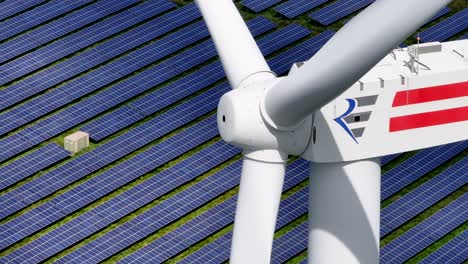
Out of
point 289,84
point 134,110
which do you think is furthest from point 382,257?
point 289,84

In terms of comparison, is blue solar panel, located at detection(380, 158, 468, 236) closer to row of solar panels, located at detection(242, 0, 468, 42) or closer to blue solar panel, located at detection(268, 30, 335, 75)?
blue solar panel, located at detection(268, 30, 335, 75)

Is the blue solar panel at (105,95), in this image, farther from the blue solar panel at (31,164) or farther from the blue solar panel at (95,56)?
the blue solar panel at (95,56)

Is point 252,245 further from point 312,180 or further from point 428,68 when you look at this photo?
point 428,68

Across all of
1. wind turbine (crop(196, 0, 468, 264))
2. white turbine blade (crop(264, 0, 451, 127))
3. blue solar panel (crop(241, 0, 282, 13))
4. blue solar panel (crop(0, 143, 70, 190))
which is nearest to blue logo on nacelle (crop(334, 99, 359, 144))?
wind turbine (crop(196, 0, 468, 264))

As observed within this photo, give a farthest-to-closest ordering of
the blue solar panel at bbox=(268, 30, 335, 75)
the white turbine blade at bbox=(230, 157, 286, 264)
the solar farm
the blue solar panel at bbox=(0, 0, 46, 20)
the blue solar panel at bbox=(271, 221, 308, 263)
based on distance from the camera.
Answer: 1. the blue solar panel at bbox=(0, 0, 46, 20)
2. the blue solar panel at bbox=(268, 30, 335, 75)
3. the solar farm
4. the blue solar panel at bbox=(271, 221, 308, 263)
5. the white turbine blade at bbox=(230, 157, 286, 264)

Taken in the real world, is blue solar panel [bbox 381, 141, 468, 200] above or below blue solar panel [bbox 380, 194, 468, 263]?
above

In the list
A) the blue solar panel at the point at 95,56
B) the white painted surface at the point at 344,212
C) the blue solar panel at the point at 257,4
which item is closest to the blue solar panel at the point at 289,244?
the blue solar panel at the point at 95,56
